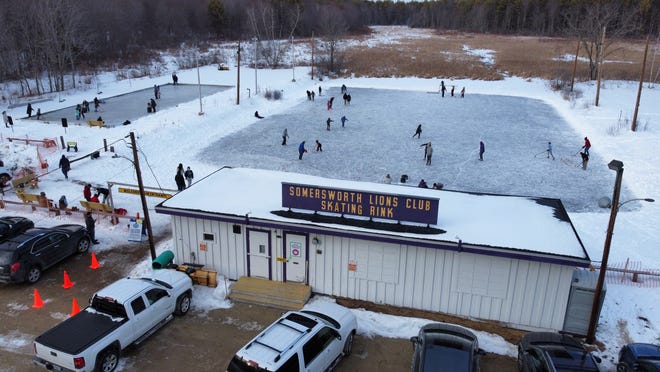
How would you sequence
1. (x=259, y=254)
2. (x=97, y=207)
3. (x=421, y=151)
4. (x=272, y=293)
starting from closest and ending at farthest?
(x=272, y=293)
(x=259, y=254)
(x=97, y=207)
(x=421, y=151)

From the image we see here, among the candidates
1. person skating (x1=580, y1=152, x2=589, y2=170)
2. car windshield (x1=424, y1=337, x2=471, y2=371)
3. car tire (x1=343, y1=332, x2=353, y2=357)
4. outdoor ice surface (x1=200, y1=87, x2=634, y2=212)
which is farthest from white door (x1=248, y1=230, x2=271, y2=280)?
person skating (x1=580, y1=152, x2=589, y2=170)

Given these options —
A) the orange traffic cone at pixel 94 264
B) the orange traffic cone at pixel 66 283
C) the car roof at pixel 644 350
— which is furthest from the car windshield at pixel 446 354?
the orange traffic cone at pixel 94 264

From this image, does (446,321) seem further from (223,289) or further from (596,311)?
(223,289)

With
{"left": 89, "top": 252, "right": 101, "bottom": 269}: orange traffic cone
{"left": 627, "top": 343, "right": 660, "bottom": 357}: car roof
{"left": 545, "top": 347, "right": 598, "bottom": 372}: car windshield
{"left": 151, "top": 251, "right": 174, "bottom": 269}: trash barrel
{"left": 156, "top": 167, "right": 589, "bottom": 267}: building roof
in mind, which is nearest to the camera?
{"left": 545, "top": 347, "right": 598, "bottom": 372}: car windshield

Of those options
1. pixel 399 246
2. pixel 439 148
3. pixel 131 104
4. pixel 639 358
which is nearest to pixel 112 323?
pixel 399 246

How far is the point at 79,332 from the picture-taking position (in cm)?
1055

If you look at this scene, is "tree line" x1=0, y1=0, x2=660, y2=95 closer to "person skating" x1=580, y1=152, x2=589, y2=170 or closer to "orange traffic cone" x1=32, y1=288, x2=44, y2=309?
"person skating" x1=580, y1=152, x2=589, y2=170

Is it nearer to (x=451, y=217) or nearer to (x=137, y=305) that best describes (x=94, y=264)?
(x=137, y=305)

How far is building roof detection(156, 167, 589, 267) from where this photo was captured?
39.8ft

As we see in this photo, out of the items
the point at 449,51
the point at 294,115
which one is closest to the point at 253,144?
the point at 294,115

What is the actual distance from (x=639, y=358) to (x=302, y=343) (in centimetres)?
739

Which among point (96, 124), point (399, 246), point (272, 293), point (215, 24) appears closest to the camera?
point (399, 246)

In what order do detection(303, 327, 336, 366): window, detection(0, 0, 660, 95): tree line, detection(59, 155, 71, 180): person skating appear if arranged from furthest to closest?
detection(0, 0, 660, 95): tree line → detection(59, 155, 71, 180): person skating → detection(303, 327, 336, 366): window

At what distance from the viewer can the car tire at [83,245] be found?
55.1 feet
